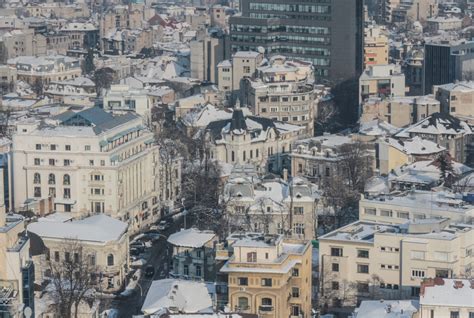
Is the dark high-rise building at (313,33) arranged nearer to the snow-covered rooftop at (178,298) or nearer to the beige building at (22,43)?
the beige building at (22,43)

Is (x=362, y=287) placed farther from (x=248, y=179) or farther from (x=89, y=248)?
(x=248, y=179)

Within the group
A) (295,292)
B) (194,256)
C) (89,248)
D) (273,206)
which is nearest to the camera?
(295,292)

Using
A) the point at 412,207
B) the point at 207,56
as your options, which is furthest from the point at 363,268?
the point at 207,56

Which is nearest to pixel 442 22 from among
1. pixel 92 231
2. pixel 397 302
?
pixel 92 231

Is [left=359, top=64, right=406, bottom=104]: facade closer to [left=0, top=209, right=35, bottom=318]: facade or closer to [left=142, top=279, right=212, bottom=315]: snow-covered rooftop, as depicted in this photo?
[left=142, top=279, right=212, bottom=315]: snow-covered rooftop

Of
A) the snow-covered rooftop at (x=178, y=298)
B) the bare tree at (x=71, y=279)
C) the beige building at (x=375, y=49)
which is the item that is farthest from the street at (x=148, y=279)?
the beige building at (x=375, y=49)

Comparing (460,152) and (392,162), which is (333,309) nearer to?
(392,162)
